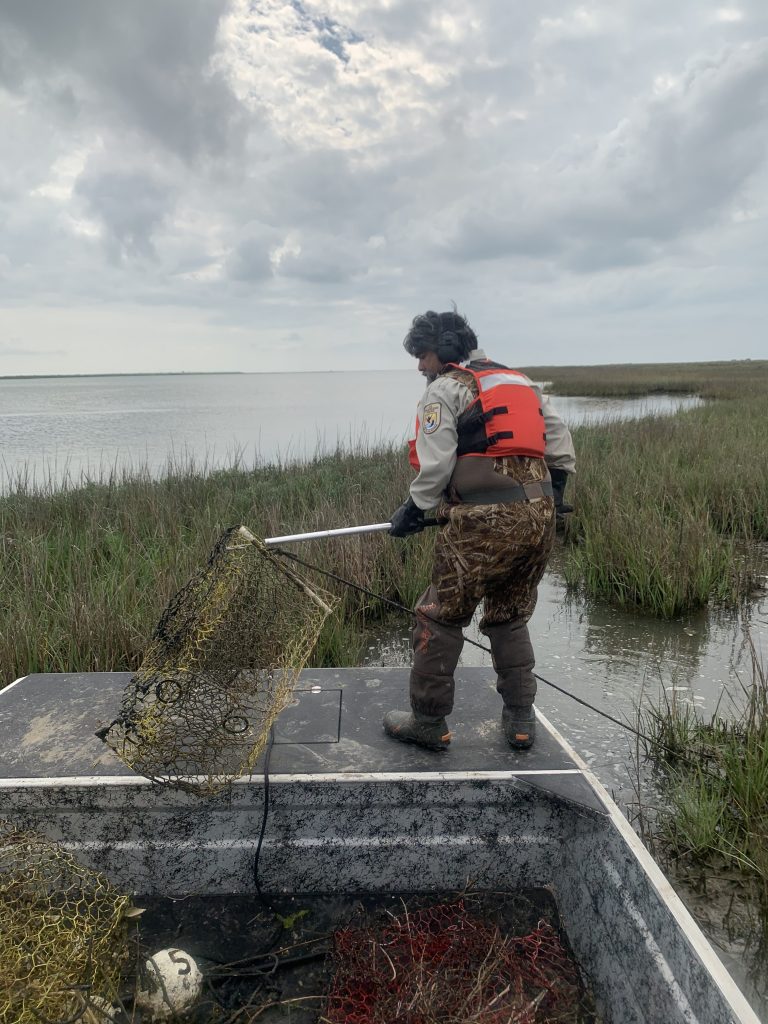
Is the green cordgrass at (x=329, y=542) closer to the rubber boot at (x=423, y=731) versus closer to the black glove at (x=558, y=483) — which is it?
the rubber boot at (x=423, y=731)

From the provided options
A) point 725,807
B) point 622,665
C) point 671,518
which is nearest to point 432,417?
point 725,807

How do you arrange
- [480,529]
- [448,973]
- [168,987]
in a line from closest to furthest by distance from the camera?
[168,987] → [448,973] → [480,529]

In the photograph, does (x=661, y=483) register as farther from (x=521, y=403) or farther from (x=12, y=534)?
(x=12, y=534)

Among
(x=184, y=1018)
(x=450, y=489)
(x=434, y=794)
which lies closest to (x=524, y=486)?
(x=450, y=489)

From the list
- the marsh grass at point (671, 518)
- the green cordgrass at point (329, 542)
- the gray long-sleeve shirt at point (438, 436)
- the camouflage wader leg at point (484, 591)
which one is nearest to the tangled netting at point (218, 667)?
the camouflage wader leg at point (484, 591)

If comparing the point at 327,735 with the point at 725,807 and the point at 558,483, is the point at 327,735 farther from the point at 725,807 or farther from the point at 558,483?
the point at 725,807

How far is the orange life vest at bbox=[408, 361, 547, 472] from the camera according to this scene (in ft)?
8.59

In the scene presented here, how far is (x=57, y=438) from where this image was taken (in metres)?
22.0

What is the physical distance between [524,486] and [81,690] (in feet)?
7.30

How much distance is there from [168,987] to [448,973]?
0.83m

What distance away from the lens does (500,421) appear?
262cm

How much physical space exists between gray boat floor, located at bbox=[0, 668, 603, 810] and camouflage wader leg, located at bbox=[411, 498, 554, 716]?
0.21 meters

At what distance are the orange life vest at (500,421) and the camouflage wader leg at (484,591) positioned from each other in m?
0.23

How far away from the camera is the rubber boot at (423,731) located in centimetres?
262
